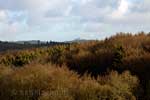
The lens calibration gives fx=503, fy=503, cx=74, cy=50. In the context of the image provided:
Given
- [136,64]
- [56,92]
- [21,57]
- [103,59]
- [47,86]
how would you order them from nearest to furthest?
[56,92] → [47,86] → [136,64] → [103,59] → [21,57]

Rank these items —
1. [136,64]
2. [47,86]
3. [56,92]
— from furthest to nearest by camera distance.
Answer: [136,64] < [47,86] < [56,92]

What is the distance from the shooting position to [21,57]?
74.6 meters

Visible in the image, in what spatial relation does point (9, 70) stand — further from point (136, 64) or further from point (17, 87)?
point (136, 64)

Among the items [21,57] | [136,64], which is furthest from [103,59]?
[21,57]

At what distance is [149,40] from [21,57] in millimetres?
22831

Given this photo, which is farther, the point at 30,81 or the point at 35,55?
the point at 35,55

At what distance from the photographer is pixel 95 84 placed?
42250mm

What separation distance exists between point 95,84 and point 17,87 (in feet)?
24.6

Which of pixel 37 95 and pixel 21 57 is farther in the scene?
pixel 21 57

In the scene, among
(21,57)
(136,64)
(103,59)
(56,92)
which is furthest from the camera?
(21,57)

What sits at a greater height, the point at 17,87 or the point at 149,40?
the point at 149,40

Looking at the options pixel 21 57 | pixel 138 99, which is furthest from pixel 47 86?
pixel 21 57

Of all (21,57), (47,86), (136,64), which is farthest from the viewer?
(21,57)

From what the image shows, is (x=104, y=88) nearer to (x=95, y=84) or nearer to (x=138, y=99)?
(x=95, y=84)
